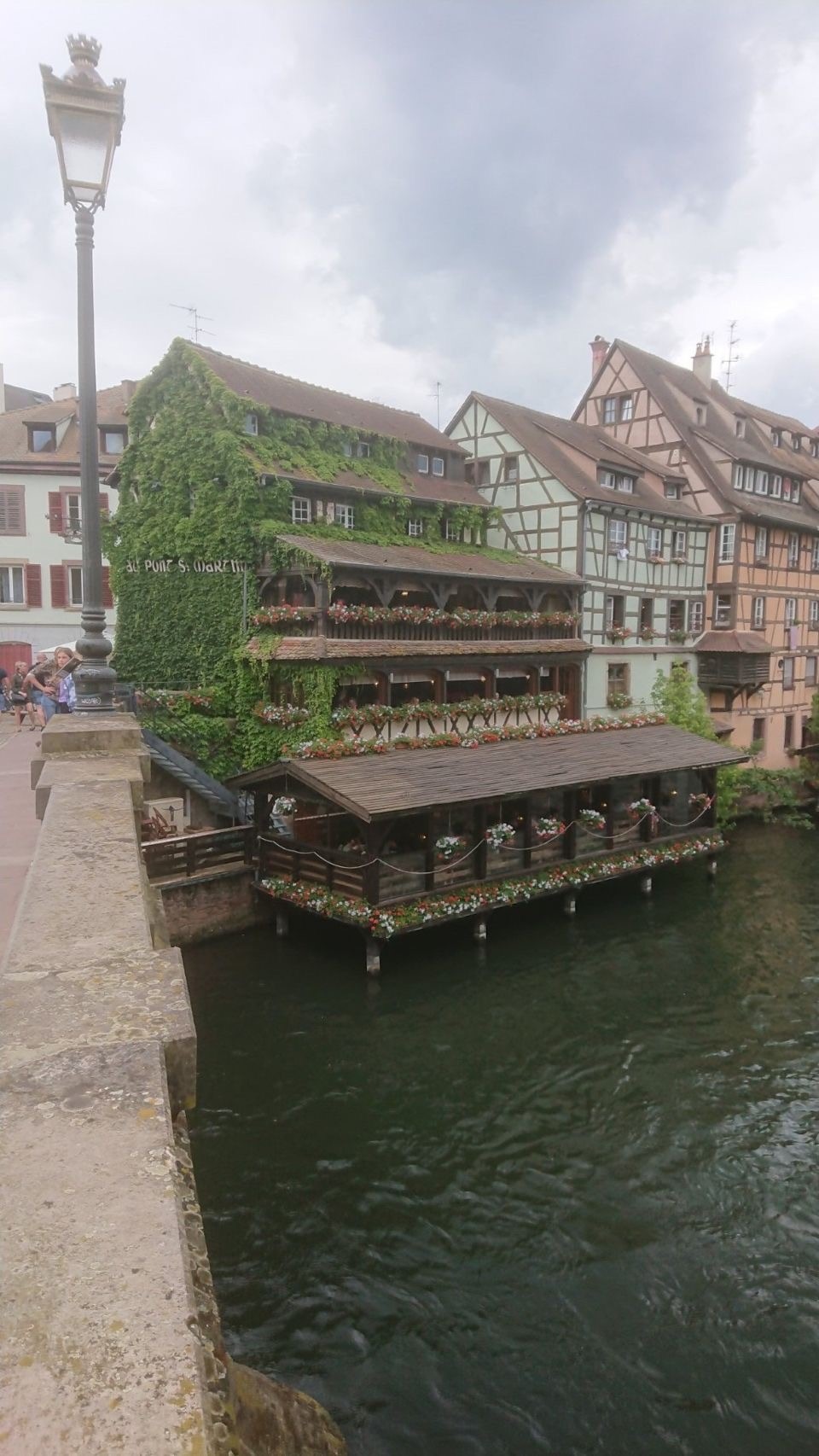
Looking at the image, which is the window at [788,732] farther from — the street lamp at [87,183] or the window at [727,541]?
the street lamp at [87,183]

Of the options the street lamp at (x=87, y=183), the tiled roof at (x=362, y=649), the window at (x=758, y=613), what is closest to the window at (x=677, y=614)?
the window at (x=758, y=613)

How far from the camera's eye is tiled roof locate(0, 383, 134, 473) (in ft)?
108

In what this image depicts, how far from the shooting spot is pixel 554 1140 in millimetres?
12820

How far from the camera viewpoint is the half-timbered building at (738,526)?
113ft

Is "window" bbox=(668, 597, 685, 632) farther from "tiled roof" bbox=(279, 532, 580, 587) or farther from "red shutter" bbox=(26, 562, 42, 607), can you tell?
"red shutter" bbox=(26, 562, 42, 607)

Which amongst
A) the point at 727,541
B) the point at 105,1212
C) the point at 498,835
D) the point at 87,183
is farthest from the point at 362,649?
the point at 105,1212

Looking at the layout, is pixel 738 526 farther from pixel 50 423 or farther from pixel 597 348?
pixel 50 423

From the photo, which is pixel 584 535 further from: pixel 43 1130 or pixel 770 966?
A: pixel 43 1130

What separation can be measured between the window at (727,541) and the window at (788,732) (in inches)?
317

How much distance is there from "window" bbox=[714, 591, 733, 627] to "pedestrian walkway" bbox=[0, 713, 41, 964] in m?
28.1

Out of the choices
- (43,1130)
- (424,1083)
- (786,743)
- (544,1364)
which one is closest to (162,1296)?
(43,1130)

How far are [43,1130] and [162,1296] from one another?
2.03ft

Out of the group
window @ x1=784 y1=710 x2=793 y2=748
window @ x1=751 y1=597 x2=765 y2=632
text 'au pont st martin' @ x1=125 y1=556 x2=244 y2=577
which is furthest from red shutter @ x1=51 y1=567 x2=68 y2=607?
window @ x1=784 y1=710 x2=793 y2=748

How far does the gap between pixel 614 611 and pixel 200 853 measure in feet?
59.1
